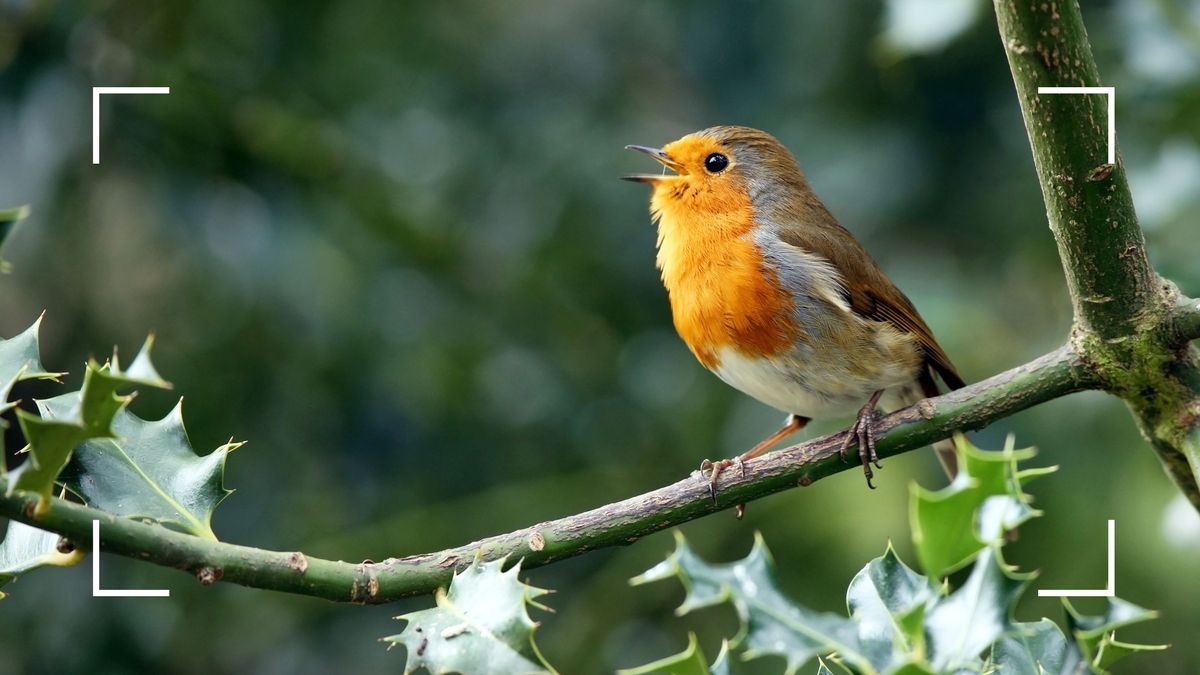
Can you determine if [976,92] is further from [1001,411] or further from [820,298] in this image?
[1001,411]

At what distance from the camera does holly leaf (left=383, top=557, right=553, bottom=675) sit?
5.29ft

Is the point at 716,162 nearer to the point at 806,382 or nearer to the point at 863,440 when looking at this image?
the point at 806,382

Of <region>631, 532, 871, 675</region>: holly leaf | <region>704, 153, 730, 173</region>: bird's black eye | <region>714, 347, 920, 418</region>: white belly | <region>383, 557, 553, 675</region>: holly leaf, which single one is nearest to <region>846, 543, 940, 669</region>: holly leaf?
<region>631, 532, 871, 675</region>: holly leaf

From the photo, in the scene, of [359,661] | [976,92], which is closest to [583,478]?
[359,661]

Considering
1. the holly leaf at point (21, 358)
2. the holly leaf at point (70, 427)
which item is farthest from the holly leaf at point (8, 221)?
the holly leaf at point (21, 358)

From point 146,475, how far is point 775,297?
1747 mm

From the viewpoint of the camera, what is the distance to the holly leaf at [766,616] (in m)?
1.38

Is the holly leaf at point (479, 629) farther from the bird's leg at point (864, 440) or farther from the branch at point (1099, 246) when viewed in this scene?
the branch at point (1099, 246)

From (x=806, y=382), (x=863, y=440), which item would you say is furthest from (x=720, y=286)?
(x=863, y=440)

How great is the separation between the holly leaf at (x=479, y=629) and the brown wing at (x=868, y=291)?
5.94ft

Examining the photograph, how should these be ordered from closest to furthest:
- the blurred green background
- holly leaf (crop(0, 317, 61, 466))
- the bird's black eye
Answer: holly leaf (crop(0, 317, 61, 466)) → the bird's black eye → the blurred green background

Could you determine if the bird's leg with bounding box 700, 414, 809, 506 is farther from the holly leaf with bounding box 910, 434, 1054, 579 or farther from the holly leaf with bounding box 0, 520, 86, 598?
the holly leaf with bounding box 0, 520, 86, 598

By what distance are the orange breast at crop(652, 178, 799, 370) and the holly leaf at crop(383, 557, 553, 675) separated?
1.48 meters

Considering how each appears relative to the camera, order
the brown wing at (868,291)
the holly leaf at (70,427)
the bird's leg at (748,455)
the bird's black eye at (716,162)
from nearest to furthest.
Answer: the holly leaf at (70,427) → the bird's leg at (748,455) → the brown wing at (868,291) → the bird's black eye at (716,162)
